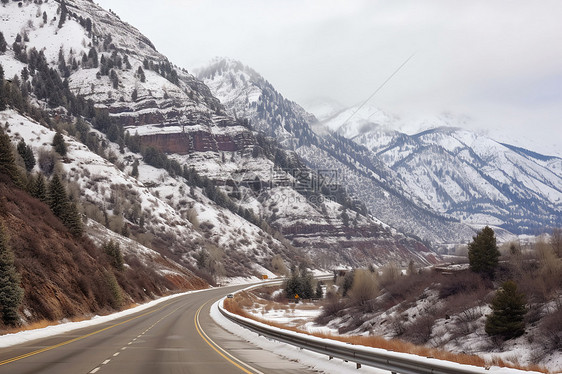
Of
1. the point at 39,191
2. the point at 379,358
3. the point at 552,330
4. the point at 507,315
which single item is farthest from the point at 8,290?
the point at 39,191

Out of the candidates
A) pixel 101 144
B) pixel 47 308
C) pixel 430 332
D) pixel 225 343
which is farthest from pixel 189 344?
pixel 101 144

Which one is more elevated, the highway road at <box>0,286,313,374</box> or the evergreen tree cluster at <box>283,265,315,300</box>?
the highway road at <box>0,286,313,374</box>

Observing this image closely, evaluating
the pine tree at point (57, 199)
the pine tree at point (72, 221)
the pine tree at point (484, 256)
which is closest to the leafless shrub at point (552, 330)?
the pine tree at point (484, 256)

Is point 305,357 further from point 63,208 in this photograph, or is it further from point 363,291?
point 363,291

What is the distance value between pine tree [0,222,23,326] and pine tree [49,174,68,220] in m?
30.3

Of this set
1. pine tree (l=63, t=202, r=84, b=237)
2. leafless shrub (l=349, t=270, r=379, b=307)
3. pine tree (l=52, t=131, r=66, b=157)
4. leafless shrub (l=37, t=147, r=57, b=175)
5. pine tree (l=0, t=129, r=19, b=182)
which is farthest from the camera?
pine tree (l=52, t=131, r=66, b=157)

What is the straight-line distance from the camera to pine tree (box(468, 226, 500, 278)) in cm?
5384

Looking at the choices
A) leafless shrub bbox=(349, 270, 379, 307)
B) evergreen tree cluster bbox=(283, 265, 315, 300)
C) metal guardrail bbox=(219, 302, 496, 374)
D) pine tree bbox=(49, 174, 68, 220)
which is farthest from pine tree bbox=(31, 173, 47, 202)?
evergreen tree cluster bbox=(283, 265, 315, 300)

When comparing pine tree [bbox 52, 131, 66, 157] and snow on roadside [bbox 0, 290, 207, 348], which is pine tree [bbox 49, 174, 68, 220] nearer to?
snow on roadside [bbox 0, 290, 207, 348]

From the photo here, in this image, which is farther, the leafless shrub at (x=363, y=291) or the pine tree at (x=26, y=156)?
the pine tree at (x=26, y=156)

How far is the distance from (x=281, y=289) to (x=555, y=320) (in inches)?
3289

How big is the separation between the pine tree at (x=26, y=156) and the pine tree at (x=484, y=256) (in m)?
103

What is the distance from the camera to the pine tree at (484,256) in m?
53.8

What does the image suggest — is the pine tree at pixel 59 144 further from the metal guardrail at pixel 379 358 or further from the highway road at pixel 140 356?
the metal guardrail at pixel 379 358
